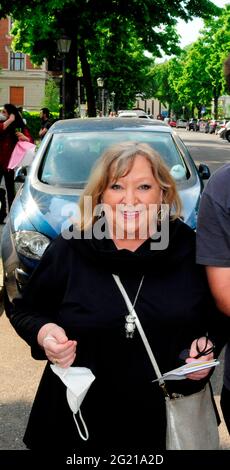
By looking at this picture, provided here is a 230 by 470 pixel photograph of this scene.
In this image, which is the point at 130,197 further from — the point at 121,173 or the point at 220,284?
the point at 220,284

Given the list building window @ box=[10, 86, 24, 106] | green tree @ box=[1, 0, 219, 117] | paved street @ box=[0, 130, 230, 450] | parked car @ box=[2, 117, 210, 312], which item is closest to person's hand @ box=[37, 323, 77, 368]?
paved street @ box=[0, 130, 230, 450]

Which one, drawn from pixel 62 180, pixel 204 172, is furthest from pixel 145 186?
pixel 204 172

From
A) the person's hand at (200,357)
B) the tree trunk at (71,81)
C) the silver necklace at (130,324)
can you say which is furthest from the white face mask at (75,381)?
the tree trunk at (71,81)

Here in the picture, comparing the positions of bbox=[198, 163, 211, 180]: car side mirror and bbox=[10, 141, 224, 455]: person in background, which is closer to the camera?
bbox=[10, 141, 224, 455]: person in background

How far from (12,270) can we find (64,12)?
19359mm

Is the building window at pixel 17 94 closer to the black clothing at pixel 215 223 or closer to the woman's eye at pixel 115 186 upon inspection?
the woman's eye at pixel 115 186

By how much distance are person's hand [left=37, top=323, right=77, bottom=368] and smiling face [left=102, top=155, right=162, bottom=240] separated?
36 cm

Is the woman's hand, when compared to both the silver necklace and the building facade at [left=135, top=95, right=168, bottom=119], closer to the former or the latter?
the silver necklace

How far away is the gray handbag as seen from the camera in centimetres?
191

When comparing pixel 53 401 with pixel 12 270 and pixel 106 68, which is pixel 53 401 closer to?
pixel 12 270

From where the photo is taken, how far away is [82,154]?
20.0 feet

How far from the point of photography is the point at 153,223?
2.12 meters
